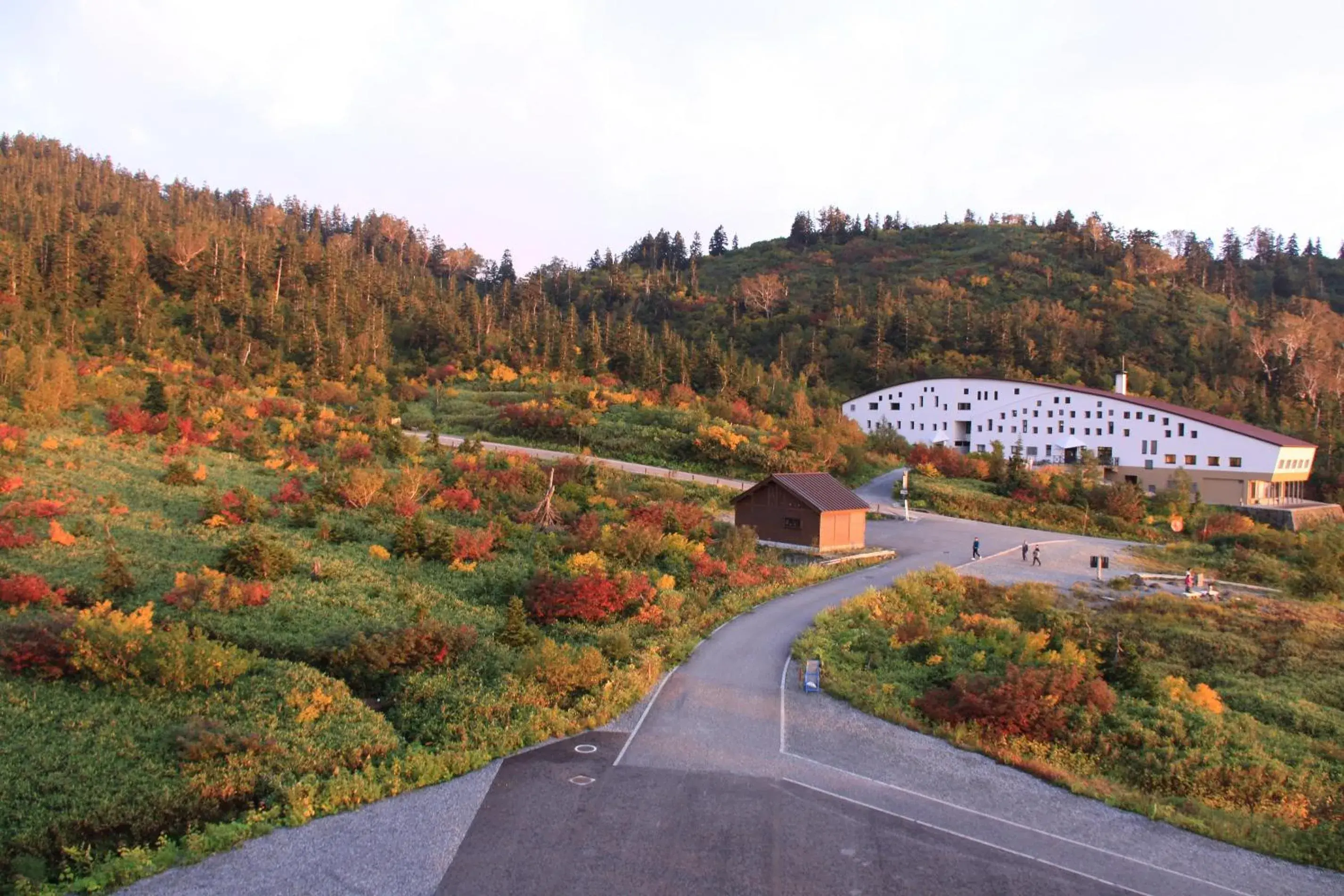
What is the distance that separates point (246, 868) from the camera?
8477mm

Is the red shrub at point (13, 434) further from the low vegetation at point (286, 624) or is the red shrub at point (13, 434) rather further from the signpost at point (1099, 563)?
the signpost at point (1099, 563)

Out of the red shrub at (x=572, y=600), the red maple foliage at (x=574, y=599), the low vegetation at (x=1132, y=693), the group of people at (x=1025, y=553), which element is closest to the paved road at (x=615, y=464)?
the group of people at (x=1025, y=553)

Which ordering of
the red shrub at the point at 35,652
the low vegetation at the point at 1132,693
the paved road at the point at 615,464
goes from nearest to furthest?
1. the low vegetation at the point at 1132,693
2. the red shrub at the point at 35,652
3. the paved road at the point at 615,464

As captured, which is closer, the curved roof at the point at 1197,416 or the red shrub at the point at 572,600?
the red shrub at the point at 572,600

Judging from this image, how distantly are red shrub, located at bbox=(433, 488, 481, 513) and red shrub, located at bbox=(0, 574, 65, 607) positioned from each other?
39.7ft

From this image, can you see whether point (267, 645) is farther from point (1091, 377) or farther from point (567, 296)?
point (567, 296)

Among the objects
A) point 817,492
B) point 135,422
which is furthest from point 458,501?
point 135,422

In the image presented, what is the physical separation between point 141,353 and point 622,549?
137ft

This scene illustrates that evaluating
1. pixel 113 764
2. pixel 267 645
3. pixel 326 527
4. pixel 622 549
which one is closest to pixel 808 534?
pixel 622 549

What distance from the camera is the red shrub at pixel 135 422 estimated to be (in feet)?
111

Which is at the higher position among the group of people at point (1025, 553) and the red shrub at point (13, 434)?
the red shrub at point (13, 434)

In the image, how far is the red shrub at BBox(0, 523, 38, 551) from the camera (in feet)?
60.7

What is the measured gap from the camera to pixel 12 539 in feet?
61.5

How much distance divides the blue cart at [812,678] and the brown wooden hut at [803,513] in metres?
13.3
